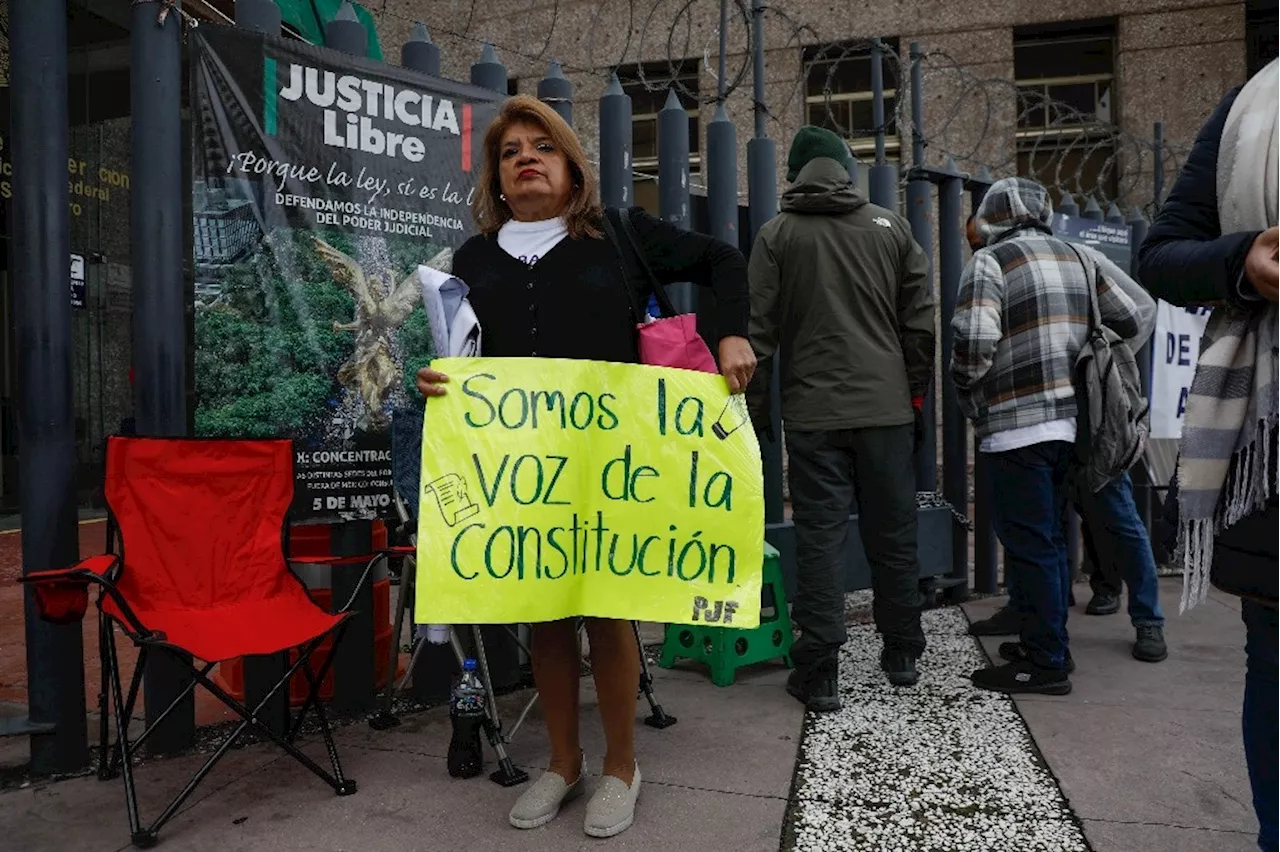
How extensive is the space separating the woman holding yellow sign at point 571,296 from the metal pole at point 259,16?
122cm

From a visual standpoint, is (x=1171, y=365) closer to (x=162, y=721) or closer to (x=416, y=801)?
(x=416, y=801)

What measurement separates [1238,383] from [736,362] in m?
1.18

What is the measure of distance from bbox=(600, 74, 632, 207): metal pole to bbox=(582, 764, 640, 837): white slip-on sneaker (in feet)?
8.35

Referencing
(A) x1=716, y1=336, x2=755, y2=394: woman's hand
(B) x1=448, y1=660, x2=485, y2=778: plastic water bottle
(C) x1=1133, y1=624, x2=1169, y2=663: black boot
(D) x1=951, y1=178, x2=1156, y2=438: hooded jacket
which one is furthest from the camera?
(C) x1=1133, y1=624, x2=1169, y2=663: black boot

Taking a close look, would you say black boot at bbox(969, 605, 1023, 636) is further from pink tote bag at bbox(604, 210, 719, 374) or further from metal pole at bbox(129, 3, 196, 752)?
metal pole at bbox(129, 3, 196, 752)

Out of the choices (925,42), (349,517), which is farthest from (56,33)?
(925,42)

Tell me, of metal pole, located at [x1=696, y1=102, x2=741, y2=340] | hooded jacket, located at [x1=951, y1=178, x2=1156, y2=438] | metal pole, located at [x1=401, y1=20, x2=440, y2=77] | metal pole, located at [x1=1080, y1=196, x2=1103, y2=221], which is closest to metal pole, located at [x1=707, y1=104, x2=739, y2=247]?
metal pole, located at [x1=696, y1=102, x2=741, y2=340]

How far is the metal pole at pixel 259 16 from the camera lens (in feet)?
11.5

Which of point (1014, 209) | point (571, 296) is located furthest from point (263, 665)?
point (1014, 209)

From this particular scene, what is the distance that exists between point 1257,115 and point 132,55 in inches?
126

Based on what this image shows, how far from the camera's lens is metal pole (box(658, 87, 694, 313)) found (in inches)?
179

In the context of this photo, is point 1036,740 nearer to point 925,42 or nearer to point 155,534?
point 155,534

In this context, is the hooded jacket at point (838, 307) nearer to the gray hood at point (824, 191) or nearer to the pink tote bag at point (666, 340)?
the gray hood at point (824, 191)

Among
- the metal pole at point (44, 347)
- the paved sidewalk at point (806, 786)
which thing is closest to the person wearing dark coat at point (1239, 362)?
the paved sidewalk at point (806, 786)
